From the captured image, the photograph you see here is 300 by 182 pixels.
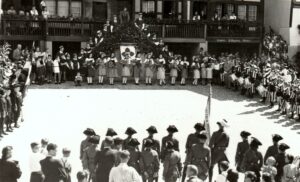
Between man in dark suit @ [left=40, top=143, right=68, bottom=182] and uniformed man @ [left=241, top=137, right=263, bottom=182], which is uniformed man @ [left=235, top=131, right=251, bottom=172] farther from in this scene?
man in dark suit @ [left=40, top=143, right=68, bottom=182]

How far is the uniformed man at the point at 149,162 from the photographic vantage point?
10.8 m

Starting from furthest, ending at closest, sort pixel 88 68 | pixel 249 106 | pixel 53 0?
1. pixel 53 0
2. pixel 88 68
3. pixel 249 106

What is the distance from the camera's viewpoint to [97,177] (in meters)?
10.3

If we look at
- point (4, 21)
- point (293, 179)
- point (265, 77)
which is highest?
point (4, 21)

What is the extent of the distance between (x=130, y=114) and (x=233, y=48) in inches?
654

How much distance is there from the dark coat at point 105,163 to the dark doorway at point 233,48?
24722mm

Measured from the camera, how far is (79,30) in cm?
2930

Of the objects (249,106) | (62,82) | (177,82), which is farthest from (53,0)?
(249,106)

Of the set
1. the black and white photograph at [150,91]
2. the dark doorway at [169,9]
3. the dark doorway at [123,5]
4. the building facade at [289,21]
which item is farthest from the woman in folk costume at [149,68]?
the building facade at [289,21]

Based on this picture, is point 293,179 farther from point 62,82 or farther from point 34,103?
point 62,82

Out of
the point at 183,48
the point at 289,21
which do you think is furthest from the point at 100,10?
the point at 289,21

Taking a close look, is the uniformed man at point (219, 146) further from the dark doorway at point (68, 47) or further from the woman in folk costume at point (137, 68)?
the dark doorway at point (68, 47)

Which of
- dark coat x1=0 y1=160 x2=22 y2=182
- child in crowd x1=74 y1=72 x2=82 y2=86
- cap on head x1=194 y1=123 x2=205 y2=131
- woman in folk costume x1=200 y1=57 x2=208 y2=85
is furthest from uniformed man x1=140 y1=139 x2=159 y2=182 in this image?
woman in folk costume x1=200 y1=57 x2=208 y2=85

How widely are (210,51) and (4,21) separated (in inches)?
522
